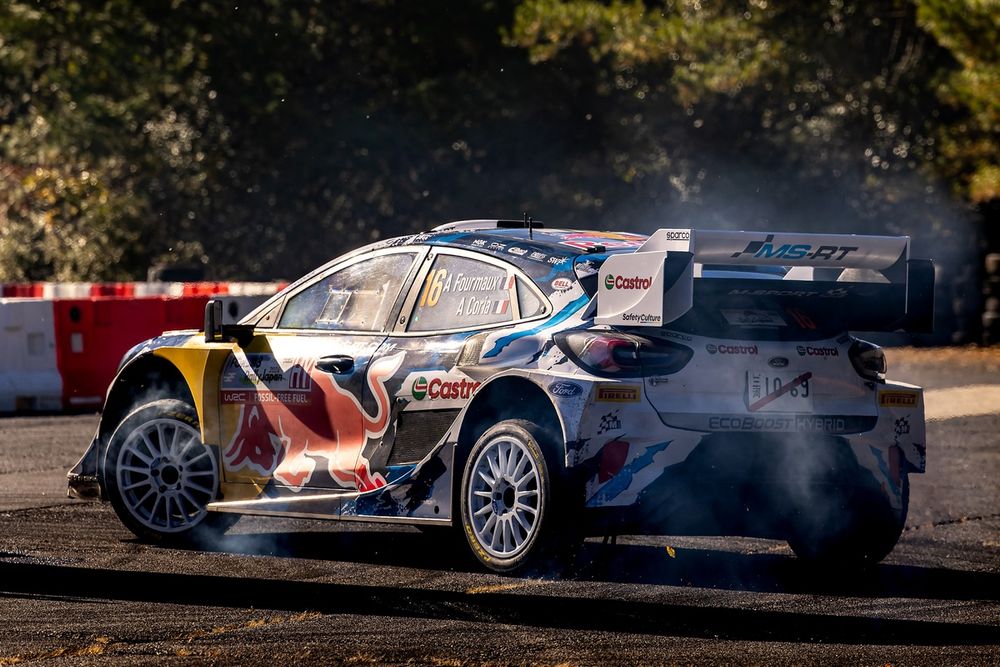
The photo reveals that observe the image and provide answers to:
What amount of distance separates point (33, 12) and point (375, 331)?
2612 centimetres

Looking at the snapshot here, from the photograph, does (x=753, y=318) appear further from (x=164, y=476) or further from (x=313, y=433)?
(x=164, y=476)

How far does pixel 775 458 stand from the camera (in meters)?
7.03

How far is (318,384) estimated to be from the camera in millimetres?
7902

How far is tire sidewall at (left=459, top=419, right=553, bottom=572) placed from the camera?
6.86m

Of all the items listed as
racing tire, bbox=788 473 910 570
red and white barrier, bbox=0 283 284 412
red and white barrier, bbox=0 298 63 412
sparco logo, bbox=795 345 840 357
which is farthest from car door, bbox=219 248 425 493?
red and white barrier, bbox=0 298 63 412

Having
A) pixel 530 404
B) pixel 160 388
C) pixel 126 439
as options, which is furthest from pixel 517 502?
pixel 160 388

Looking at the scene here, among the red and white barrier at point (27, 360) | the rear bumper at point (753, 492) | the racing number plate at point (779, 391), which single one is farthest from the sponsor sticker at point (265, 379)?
the red and white barrier at point (27, 360)

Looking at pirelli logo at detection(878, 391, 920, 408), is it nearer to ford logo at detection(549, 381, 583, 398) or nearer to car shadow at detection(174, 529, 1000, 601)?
car shadow at detection(174, 529, 1000, 601)

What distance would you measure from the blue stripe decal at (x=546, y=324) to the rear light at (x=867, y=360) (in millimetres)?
1187

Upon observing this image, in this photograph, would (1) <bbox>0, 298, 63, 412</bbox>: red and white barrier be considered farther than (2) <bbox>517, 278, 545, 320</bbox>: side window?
Yes

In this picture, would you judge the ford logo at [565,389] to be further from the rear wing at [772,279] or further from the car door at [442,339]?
the car door at [442,339]

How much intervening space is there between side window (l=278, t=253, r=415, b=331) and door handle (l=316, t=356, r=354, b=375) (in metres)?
0.22

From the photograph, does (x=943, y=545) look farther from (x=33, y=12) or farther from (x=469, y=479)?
(x=33, y=12)

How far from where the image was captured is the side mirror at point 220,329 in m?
8.26
